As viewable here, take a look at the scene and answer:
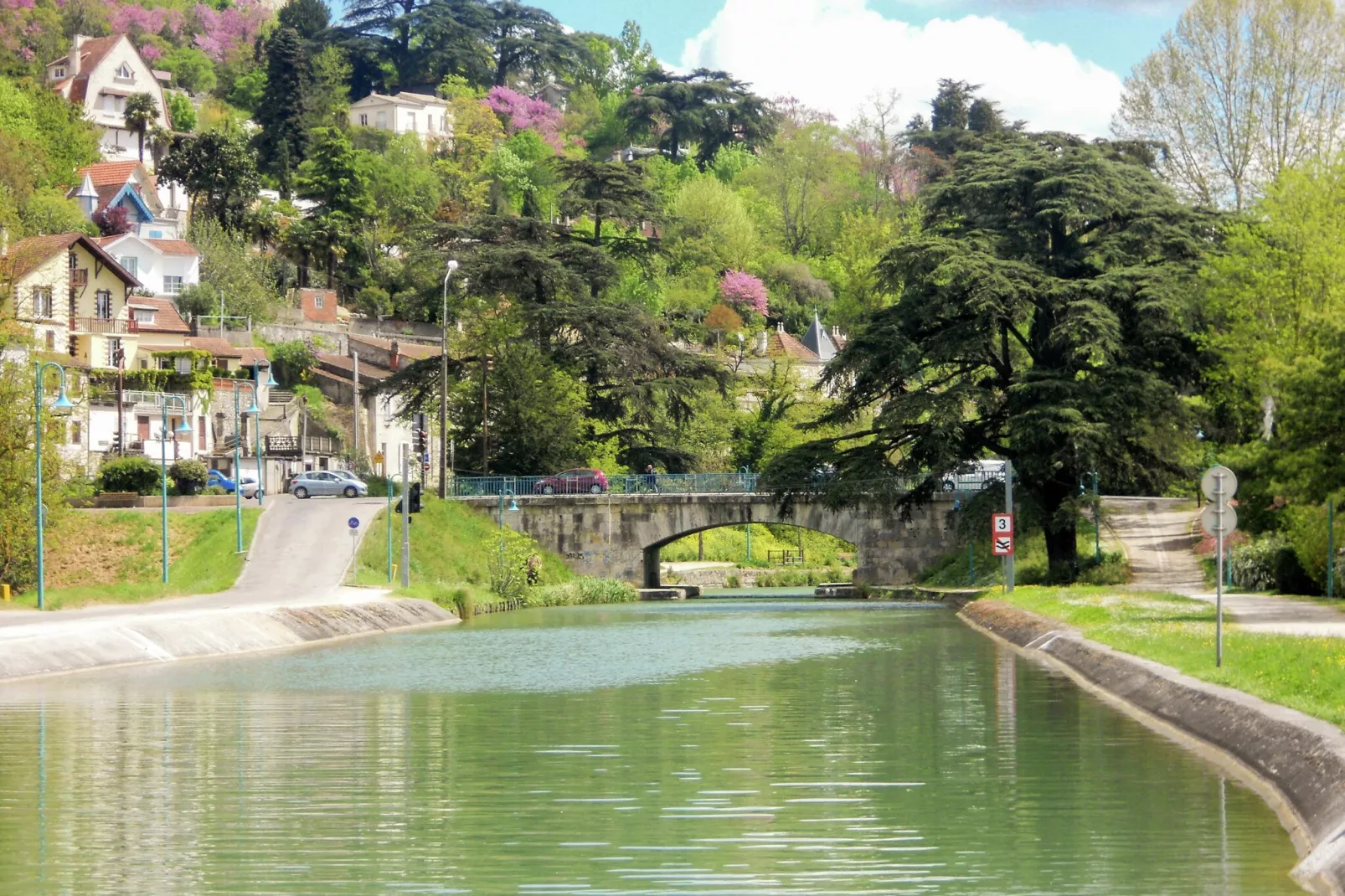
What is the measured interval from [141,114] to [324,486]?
73.0 meters

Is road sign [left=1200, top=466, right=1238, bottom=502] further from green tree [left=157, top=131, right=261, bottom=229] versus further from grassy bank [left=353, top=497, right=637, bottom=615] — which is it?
green tree [left=157, top=131, right=261, bottom=229]

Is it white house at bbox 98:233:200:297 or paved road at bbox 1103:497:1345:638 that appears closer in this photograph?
paved road at bbox 1103:497:1345:638

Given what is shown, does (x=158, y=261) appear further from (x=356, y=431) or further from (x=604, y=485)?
(x=604, y=485)

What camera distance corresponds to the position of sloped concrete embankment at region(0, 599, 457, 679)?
3609 centimetres

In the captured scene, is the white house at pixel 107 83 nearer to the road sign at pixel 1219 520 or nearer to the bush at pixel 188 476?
the bush at pixel 188 476

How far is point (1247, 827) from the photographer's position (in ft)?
54.3

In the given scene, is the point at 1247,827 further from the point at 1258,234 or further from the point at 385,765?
the point at 1258,234

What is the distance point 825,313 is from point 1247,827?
126 meters

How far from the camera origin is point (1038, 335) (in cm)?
6744

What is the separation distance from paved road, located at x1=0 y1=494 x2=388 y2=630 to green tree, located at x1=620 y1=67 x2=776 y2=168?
8548 cm

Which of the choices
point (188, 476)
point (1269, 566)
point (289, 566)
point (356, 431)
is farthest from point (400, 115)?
point (1269, 566)

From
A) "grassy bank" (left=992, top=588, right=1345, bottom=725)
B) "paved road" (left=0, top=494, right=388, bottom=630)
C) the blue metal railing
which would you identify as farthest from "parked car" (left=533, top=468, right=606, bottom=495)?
"grassy bank" (left=992, top=588, right=1345, bottom=725)

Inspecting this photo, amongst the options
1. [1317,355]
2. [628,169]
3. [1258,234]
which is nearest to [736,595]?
[628,169]

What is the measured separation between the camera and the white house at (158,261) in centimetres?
11438
